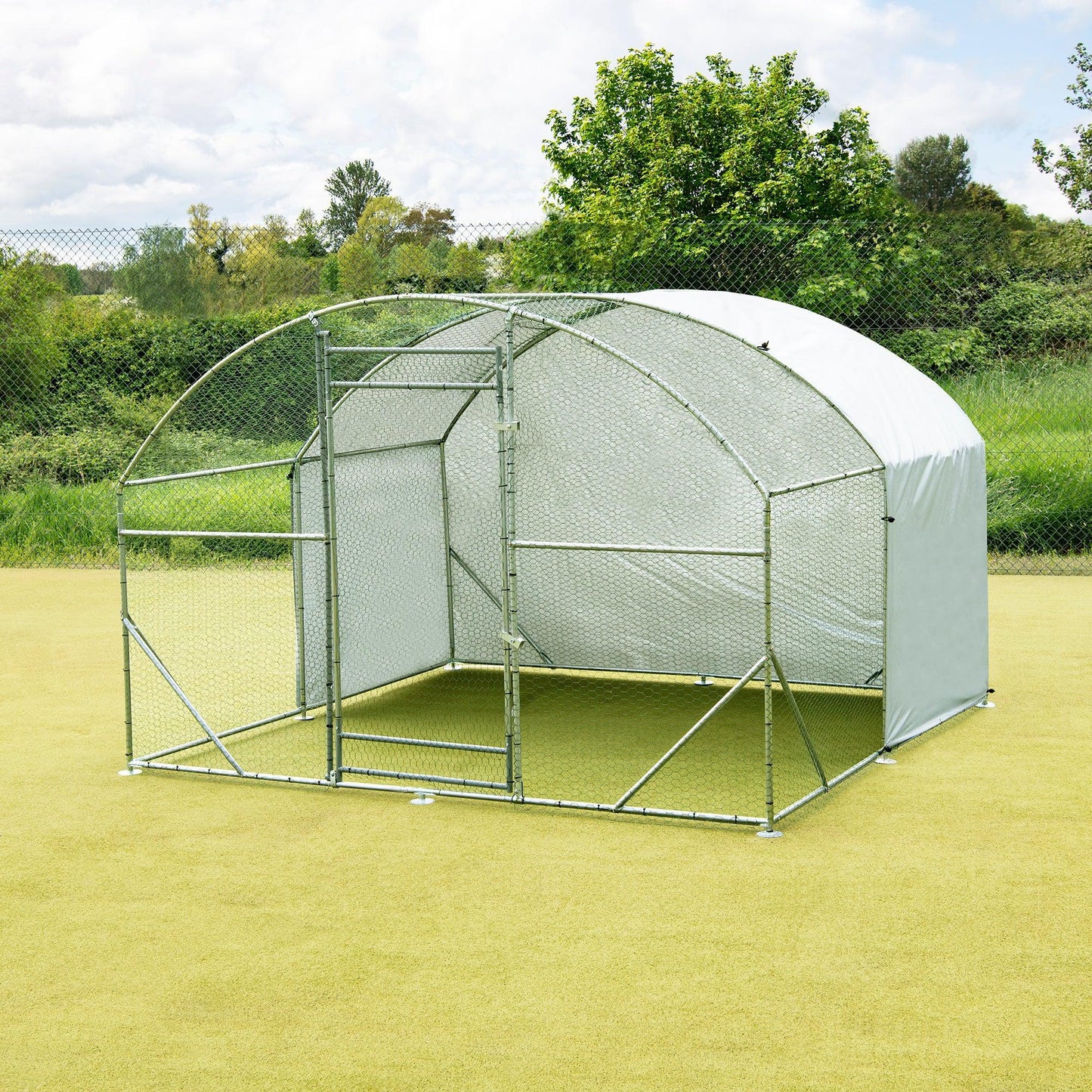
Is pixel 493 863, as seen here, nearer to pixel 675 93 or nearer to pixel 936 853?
pixel 936 853

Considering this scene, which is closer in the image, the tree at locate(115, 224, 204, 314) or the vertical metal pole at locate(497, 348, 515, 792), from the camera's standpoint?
the vertical metal pole at locate(497, 348, 515, 792)

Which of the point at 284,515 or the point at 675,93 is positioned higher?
the point at 675,93

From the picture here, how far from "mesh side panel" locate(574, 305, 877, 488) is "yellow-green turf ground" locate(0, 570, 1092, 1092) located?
186cm

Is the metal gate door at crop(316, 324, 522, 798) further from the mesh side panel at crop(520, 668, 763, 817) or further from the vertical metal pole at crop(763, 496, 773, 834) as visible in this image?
the vertical metal pole at crop(763, 496, 773, 834)

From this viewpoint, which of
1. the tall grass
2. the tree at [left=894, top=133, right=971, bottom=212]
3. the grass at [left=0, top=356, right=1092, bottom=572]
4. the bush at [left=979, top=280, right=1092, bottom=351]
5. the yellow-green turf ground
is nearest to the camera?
the yellow-green turf ground

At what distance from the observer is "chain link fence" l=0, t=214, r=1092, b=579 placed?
12.2 meters

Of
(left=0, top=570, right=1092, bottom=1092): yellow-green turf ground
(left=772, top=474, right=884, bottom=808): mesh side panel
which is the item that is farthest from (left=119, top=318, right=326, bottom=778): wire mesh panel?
(left=772, top=474, right=884, bottom=808): mesh side panel

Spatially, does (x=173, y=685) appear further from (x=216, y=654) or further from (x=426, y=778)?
(x=216, y=654)

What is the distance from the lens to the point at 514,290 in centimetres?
1431

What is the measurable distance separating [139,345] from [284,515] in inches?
150

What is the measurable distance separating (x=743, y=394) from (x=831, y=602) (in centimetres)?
127

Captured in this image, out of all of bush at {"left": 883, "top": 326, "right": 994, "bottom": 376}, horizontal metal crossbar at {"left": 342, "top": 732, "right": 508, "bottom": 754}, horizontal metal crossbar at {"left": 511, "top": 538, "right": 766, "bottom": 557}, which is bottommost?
horizontal metal crossbar at {"left": 342, "top": 732, "right": 508, "bottom": 754}

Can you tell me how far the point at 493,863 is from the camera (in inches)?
213

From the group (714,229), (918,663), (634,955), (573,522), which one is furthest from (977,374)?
(634,955)
